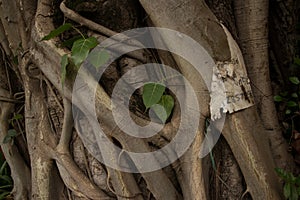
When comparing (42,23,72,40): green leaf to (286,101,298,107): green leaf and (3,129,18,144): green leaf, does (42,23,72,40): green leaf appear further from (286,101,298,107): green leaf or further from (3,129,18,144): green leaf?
(286,101,298,107): green leaf

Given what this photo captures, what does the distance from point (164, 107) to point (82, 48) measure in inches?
12.2

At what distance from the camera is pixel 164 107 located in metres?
1.39

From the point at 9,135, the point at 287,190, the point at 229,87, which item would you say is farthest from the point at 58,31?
the point at 287,190

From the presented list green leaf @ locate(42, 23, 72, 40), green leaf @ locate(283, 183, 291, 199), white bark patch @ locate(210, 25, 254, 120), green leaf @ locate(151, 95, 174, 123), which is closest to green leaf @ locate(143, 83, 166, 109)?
green leaf @ locate(151, 95, 174, 123)

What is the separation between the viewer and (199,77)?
1.38 meters

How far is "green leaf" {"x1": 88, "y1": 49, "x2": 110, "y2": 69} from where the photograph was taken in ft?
4.29

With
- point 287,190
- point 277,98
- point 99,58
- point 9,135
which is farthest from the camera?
point 9,135

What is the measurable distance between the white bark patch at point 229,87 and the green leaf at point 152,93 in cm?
16

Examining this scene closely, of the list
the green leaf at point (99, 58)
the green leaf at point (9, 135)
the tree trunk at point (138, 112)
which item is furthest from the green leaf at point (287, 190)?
the green leaf at point (9, 135)

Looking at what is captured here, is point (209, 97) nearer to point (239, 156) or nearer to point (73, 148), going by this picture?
point (239, 156)

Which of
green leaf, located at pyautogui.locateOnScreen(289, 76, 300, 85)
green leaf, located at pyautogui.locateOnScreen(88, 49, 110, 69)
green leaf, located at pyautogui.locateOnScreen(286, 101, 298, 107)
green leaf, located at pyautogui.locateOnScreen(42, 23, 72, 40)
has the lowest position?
green leaf, located at pyautogui.locateOnScreen(286, 101, 298, 107)

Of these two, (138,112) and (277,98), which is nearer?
(138,112)

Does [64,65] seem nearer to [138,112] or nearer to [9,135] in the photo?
[138,112]

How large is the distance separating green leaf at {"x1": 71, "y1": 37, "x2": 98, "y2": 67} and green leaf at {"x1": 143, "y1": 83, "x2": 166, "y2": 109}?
20 centimetres
